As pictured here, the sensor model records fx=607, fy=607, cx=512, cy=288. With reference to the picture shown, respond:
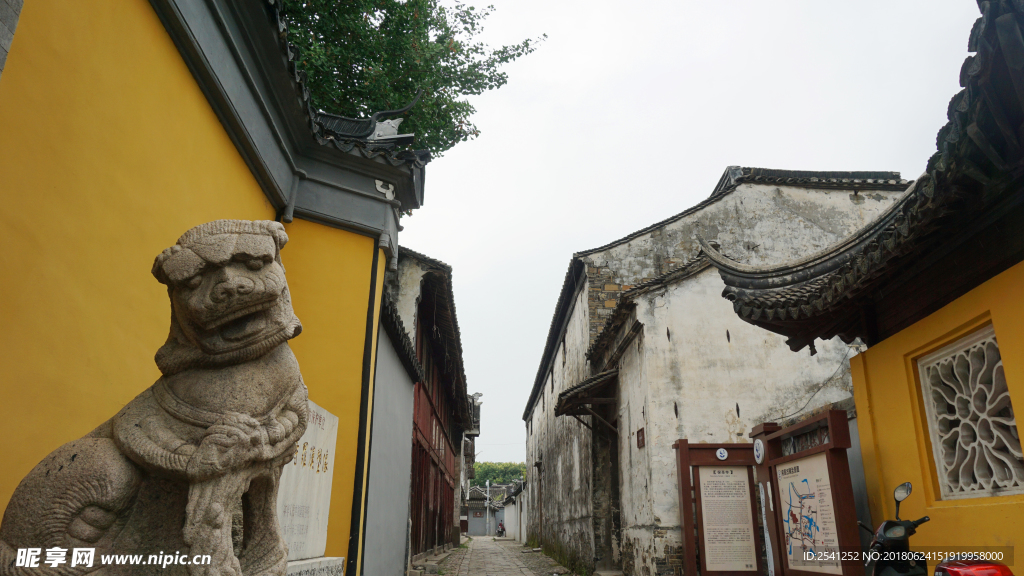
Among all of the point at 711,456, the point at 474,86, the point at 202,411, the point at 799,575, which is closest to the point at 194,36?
the point at 202,411

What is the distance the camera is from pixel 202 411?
2086 mm

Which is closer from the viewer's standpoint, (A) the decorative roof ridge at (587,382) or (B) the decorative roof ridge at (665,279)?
(B) the decorative roof ridge at (665,279)

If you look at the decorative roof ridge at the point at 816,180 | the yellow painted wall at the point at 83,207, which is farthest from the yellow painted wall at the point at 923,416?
the decorative roof ridge at the point at 816,180

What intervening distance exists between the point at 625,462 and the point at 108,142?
31.9 ft

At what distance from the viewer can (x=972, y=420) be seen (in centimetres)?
373

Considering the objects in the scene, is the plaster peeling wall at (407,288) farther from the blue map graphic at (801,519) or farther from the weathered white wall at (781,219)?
the weathered white wall at (781,219)

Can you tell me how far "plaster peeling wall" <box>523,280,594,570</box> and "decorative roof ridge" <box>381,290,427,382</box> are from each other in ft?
19.0

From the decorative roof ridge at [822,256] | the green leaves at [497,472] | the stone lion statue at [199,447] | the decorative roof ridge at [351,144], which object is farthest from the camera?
the green leaves at [497,472]

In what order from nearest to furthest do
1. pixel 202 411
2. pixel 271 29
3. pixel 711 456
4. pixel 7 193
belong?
1. pixel 202 411
2. pixel 7 193
3. pixel 271 29
4. pixel 711 456

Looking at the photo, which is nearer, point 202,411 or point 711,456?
point 202,411

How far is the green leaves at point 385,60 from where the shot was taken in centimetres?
939

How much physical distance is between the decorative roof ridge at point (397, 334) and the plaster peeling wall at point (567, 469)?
581 cm

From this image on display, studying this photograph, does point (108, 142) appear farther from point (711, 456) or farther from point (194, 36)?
point (711, 456)

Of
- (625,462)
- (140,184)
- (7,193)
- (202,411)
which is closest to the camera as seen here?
(202,411)
